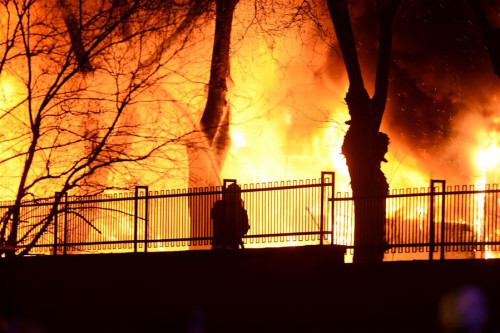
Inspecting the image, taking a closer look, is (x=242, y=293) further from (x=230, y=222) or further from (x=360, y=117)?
(x=360, y=117)

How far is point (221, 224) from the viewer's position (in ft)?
53.7

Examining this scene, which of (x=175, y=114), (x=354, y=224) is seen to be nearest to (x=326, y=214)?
(x=354, y=224)

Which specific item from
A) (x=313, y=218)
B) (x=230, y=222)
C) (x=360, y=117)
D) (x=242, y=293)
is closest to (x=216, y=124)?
(x=360, y=117)

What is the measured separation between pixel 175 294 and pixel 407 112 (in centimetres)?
2281

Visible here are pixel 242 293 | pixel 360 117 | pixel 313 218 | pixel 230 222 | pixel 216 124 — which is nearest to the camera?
pixel 242 293

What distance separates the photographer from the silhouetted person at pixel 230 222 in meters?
16.1

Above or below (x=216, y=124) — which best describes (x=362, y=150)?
below

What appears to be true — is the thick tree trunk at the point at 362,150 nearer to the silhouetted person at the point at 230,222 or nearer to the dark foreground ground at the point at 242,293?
the silhouetted person at the point at 230,222

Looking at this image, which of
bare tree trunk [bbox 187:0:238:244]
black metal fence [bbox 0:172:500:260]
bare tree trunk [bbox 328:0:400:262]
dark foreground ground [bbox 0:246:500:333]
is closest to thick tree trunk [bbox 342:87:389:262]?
bare tree trunk [bbox 328:0:400:262]

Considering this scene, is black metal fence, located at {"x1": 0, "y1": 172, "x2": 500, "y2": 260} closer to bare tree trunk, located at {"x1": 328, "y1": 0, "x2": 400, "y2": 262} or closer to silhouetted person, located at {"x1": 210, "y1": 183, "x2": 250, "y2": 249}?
silhouetted person, located at {"x1": 210, "y1": 183, "x2": 250, "y2": 249}

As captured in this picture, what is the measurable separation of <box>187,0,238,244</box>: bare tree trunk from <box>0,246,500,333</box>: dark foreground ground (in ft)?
6.49

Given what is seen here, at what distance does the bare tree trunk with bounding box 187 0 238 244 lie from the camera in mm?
17406

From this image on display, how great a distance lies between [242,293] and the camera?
47.0 feet

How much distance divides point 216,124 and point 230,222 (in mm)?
7855
